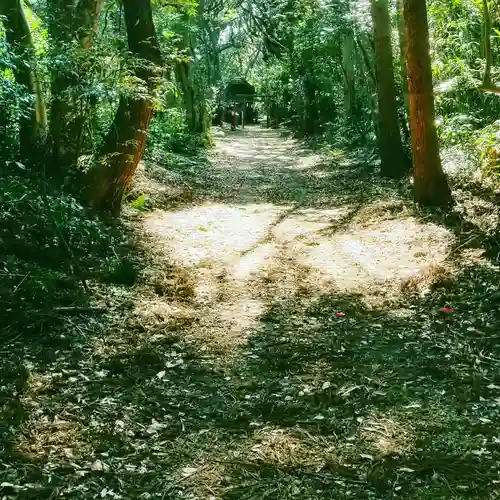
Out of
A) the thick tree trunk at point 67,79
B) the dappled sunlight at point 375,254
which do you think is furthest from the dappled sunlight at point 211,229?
the thick tree trunk at point 67,79

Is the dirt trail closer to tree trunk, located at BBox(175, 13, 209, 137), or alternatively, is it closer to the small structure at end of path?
tree trunk, located at BBox(175, 13, 209, 137)

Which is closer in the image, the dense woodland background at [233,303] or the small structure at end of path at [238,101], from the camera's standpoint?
the dense woodland background at [233,303]

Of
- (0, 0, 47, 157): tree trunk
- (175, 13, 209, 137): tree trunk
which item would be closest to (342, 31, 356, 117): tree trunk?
(175, 13, 209, 137): tree trunk

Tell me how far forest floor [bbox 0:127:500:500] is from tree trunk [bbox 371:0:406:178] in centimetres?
408

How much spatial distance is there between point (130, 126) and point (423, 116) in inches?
182

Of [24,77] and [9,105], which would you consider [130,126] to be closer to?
[24,77]

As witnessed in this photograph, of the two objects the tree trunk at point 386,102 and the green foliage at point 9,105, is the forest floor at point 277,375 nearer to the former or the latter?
the green foliage at point 9,105

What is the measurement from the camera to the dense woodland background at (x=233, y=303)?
3561 mm

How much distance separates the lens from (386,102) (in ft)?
41.0

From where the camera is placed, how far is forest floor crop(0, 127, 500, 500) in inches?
135

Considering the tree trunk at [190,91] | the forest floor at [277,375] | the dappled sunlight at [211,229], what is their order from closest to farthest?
the forest floor at [277,375] → the dappled sunlight at [211,229] → the tree trunk at [190,91]

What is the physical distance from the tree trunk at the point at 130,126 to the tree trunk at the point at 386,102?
5322 millimetres

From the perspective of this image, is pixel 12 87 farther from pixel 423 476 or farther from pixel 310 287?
pixel 423 476

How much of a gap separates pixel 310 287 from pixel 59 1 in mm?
5852
